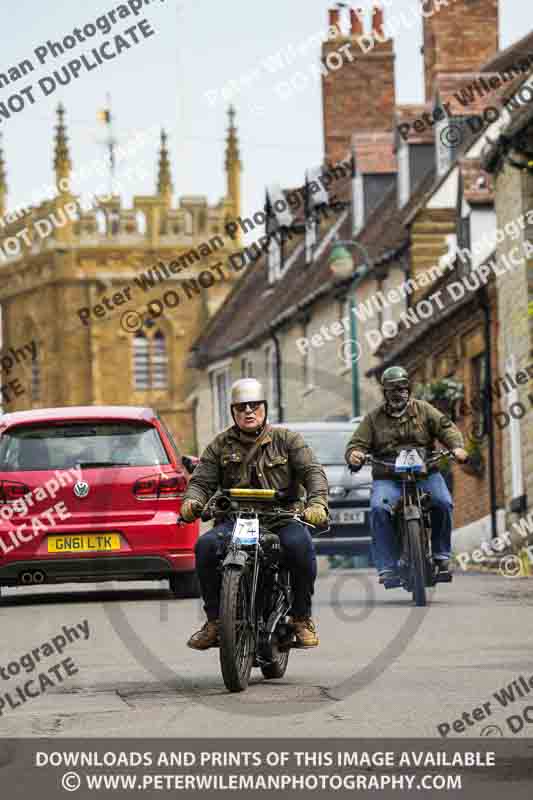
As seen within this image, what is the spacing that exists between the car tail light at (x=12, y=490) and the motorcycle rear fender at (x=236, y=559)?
664 cm

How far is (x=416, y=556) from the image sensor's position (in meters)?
14.9

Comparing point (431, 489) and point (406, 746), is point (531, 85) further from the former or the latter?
point (406, 746)

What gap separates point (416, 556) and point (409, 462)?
0.71 metres

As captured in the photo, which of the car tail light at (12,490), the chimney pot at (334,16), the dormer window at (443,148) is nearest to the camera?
Result: the car tail light at (12,490)

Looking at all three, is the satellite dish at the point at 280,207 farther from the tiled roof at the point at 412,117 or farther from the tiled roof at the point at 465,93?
the tiled roof at the point at 465,93

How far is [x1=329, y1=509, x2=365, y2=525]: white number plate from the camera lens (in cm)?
2261

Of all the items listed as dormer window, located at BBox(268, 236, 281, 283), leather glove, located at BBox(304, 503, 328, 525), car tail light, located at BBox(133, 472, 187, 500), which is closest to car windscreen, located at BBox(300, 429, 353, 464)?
car tail light, located at BBox(133, 472, 187, 500)

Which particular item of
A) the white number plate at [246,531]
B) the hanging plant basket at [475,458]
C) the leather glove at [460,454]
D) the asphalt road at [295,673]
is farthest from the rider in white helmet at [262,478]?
the hanging plant basket at [475,458]

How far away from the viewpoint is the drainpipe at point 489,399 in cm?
3038

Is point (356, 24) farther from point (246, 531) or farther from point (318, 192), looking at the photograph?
point (246, 531)

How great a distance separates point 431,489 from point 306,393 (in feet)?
115

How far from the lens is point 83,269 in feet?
347

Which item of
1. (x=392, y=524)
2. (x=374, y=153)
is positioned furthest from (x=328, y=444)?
(x=374, y=153)

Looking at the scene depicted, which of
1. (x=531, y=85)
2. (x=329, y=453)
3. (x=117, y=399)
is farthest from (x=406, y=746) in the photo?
(x=117, y=399)
